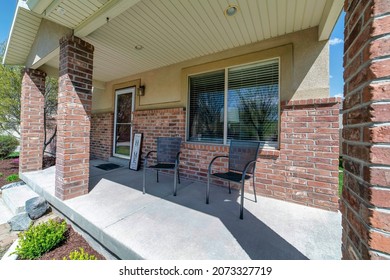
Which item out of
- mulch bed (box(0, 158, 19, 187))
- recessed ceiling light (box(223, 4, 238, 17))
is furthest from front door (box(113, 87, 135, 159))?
recessed ceiling light (box(223, 4, 238, 17))

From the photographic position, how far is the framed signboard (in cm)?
435

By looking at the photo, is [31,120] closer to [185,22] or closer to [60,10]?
[60,10]

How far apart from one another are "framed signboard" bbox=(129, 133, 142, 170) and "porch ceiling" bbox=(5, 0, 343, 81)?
205 centimetres

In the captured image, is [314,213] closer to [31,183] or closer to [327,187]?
[327,187]

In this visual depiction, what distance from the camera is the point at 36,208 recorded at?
2602mm

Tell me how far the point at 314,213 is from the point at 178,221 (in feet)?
5.93

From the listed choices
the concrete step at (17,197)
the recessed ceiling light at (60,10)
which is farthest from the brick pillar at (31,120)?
the recessed ceiling light at (60,10)

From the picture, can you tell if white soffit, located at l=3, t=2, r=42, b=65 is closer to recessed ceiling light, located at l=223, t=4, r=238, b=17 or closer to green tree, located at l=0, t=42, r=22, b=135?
green tree, located at l=0, t=42, r=22, b=135

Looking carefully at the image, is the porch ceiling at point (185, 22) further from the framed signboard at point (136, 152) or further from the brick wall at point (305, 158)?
the framed signboard at point (136, 152)

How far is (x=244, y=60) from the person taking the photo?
301 centimetres

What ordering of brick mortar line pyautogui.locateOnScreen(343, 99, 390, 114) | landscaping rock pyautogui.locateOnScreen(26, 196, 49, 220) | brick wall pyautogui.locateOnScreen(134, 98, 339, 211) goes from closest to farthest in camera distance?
brick mortar line pyautogui.locateOnScreen(343, 99, 390, 114)
brick wall pyautogui.locateOnScreen(134, 98, 339, 211)
landscaping rock pyautogui.locateOnScreen(26, 196, 49, 220)

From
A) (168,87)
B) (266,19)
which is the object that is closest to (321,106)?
(266,19)

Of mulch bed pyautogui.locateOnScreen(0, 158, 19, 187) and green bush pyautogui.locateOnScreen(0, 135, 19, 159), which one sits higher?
green bush pyautogui.locateOnScreen(0, 135, 19, 159)

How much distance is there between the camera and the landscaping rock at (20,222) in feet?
8.07
